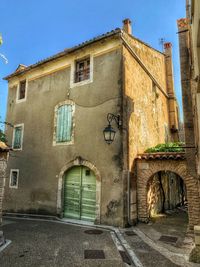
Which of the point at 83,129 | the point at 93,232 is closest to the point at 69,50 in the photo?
the point at 83,129

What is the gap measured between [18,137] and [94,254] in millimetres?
9062

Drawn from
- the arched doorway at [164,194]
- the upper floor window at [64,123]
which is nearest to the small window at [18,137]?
the upper floor window at [64,123]

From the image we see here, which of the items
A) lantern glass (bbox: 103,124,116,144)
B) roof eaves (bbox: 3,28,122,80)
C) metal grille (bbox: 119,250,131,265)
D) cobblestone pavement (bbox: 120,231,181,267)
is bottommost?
metal grille (bbox: 119,250,131,265)

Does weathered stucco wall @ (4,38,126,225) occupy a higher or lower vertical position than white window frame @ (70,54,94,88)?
lower

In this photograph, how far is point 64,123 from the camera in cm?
1092

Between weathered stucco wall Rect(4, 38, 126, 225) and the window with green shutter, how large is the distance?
14.8 inches

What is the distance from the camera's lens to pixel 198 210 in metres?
7.69

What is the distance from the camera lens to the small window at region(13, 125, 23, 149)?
1266 cm

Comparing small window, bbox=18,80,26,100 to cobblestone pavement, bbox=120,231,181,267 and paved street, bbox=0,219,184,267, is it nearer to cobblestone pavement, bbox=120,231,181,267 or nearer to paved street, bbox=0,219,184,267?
paved street, bbox=0,219,184,267

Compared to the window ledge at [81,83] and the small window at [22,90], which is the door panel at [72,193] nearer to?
the window ledge at [81,83]

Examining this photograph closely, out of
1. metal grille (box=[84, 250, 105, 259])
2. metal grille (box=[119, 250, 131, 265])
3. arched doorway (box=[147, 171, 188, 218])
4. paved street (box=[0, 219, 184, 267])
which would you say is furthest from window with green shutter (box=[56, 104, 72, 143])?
metal grille (box=[119, 250, 131, 265])

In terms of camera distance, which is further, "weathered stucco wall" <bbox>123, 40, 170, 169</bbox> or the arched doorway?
the arched doorway

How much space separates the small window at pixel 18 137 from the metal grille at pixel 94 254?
826 cm

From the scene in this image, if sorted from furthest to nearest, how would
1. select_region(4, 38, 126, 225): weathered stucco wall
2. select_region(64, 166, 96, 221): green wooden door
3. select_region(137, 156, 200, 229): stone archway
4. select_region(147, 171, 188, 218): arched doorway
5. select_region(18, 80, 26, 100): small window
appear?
select_region(18, 80, 26, 100): small window
select_region(147, 171, 188, 218): arched doorway
select_region(64, 166, 96, 221): green wooden door
select_region(4, 38, 126, 225): weathered stucco wall
select_region(137, 156, 200, 229): stone archway
